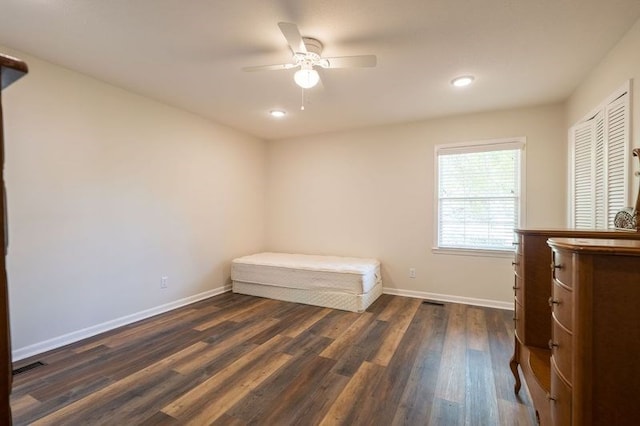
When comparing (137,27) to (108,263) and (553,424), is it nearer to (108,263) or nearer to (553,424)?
(108,263)

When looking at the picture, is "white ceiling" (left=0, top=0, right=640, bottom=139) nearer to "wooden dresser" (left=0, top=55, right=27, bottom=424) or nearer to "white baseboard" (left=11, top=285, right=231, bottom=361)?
"wooden dresser" (left=0, top=55, right=27, bottom=424)

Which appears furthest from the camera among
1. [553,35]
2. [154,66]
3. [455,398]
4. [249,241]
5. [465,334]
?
[249,241]

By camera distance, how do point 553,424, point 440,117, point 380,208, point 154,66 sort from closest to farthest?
point 553,424, point 154,66, point 440,117, point 380,208

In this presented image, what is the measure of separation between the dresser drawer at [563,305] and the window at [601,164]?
1545mm

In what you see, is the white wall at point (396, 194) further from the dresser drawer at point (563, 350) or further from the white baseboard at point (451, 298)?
the dresser drawer at point (563, 350)

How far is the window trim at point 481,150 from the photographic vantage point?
146 inches

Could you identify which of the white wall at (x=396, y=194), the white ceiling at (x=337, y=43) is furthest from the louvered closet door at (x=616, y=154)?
the white wall at (x=396, y=194)

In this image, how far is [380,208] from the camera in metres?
4.47

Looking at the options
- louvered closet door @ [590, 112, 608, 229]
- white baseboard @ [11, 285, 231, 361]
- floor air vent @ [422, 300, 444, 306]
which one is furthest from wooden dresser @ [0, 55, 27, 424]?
floor air vent @ [422, 300, 444, 306]

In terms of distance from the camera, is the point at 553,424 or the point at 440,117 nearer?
the point at 553,424

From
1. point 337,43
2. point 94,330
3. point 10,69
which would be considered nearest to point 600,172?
point 337,43

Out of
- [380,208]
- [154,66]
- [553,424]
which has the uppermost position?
[154,66]

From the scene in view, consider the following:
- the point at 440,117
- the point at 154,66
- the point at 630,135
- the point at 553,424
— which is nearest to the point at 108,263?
the point at 154,66

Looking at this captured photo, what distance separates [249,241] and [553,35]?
4.41m
